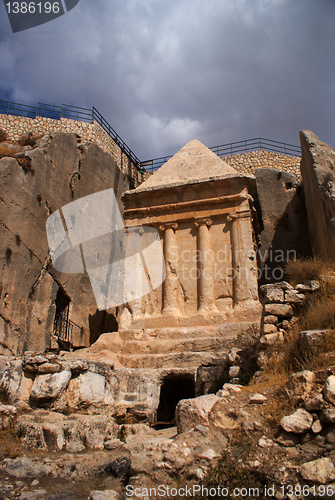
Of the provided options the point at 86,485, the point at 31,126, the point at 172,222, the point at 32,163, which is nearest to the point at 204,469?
the point at 86,485

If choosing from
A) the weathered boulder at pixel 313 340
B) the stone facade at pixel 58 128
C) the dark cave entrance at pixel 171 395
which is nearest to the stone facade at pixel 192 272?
the dark cave entrance at pixel 171 395

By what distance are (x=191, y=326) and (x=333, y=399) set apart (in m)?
5.05

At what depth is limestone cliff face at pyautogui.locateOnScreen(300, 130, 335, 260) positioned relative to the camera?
10.0 m

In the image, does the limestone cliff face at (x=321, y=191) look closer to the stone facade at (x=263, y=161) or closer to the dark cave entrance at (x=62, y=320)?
the stone facade at (x=263, y=161)

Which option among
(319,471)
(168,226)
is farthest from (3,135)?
(319,471)

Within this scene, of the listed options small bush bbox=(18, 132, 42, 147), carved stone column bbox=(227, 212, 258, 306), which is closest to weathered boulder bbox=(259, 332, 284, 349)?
carved stone column bbox=(227, 212, 258, 306)

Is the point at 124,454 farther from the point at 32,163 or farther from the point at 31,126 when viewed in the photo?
the point at 31,126

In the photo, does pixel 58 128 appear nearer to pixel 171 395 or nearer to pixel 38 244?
pixel 38 244

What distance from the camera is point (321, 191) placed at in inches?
434

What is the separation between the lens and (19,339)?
37.3 ft

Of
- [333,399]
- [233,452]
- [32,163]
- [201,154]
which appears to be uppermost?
[32,163]

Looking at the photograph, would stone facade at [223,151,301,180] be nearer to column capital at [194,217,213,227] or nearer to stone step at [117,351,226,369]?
column capital at [194,217,213,227]

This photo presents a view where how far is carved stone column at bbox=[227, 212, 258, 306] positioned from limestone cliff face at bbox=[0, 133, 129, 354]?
629 centimetres

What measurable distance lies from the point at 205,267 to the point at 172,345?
1.96m
